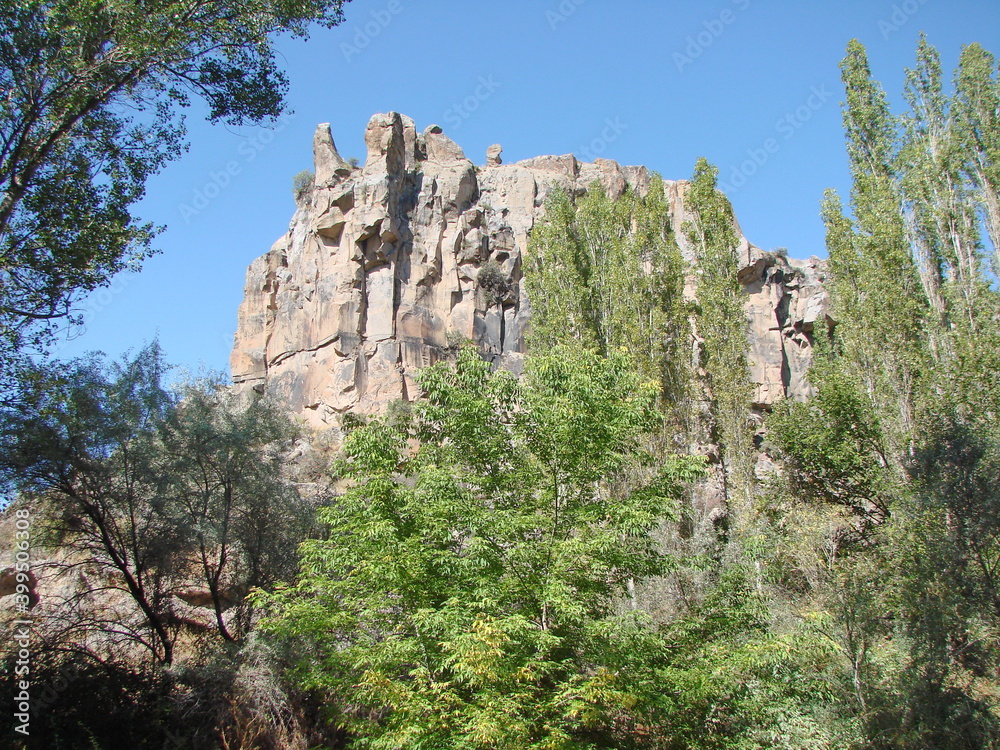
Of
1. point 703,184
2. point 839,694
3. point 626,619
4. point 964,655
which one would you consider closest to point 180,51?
point 626,619

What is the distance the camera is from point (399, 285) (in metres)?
42.8

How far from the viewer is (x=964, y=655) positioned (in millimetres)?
13086

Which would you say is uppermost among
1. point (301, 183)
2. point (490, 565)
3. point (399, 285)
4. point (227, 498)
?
point (301, 183)

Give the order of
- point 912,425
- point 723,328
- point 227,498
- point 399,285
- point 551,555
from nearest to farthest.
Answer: point 551,555 → point 227,498 → point 912,425 → point 723,328 → point 399,285


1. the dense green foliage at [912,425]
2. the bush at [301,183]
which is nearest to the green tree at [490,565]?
the dense green foliage at [912,425]

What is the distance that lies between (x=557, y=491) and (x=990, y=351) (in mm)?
15096

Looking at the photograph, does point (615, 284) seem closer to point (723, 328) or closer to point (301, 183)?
point (723, 328)

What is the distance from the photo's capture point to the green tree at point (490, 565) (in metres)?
9.04

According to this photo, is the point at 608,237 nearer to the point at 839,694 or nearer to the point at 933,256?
the point at 933,256

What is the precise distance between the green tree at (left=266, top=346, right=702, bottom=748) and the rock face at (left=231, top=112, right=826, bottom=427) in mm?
27466

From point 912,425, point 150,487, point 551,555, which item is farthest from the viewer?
point 912,425

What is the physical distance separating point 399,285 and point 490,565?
34.3m

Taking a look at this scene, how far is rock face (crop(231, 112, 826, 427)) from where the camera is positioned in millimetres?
40562

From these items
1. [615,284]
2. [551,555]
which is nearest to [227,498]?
[551,555]
